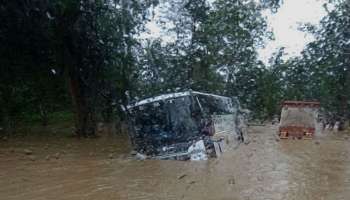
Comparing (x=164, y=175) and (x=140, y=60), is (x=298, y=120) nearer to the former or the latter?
(x=140, y=60)

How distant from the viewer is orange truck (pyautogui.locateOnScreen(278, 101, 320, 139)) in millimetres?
18969

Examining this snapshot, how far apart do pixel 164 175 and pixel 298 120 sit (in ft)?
37.4

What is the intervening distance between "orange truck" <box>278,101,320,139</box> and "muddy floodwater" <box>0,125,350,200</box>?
18.4 feet

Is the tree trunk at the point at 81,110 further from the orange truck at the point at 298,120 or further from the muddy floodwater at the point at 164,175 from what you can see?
the orange truck at the point at 298,120

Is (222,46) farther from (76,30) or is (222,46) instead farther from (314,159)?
(314,159)

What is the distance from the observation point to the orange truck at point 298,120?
1897 centimetres

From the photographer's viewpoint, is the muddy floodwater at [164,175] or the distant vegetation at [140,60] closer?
the muddy floodwater at [164,175]

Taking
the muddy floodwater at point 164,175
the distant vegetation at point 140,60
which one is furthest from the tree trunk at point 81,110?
the muddy floodwater at point 164,175

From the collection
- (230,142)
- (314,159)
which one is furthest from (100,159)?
(314,159)

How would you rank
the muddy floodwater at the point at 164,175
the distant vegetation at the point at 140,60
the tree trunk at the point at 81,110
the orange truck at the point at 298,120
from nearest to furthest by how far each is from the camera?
1. the muddy floodwater at the point at 164,175
2. the distant vegetation at the point at 140,60
3. the tree trunk at the point at 81,110
4. the orange truck at the point at 298,120

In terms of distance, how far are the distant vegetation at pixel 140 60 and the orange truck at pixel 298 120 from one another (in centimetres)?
461

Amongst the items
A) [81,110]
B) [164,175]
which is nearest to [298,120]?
[81,110]

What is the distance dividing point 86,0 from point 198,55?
10394 millimetres

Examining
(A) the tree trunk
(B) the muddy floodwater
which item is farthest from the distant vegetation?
(B) the muddy floodwater
